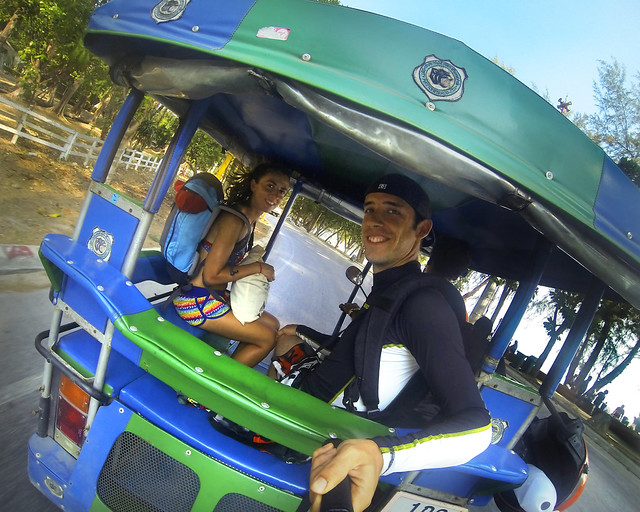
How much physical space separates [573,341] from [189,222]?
93.5 inches

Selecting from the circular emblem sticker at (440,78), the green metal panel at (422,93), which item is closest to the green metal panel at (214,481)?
the green metal panel at (422,93)

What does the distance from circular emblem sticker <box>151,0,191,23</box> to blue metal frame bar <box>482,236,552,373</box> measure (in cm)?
182

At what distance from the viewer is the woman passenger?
2150mm

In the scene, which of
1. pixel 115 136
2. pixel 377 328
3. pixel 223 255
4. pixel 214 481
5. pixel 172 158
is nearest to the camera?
pixel 214 481

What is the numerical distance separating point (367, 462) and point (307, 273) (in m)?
8.57

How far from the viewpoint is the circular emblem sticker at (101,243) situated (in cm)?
170

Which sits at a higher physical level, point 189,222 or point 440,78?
point 440,78

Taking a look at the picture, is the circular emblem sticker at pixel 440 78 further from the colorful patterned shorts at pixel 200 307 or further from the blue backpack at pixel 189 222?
the colorful patterned shorts at pixel 200 307

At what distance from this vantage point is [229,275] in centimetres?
219

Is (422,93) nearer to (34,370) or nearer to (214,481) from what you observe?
(214,481)

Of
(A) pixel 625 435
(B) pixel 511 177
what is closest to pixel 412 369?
(B) pixel 511 177

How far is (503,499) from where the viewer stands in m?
1.97

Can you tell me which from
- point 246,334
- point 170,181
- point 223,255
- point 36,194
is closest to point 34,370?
point 246,334

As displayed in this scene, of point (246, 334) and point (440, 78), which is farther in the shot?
point (246, 334)
